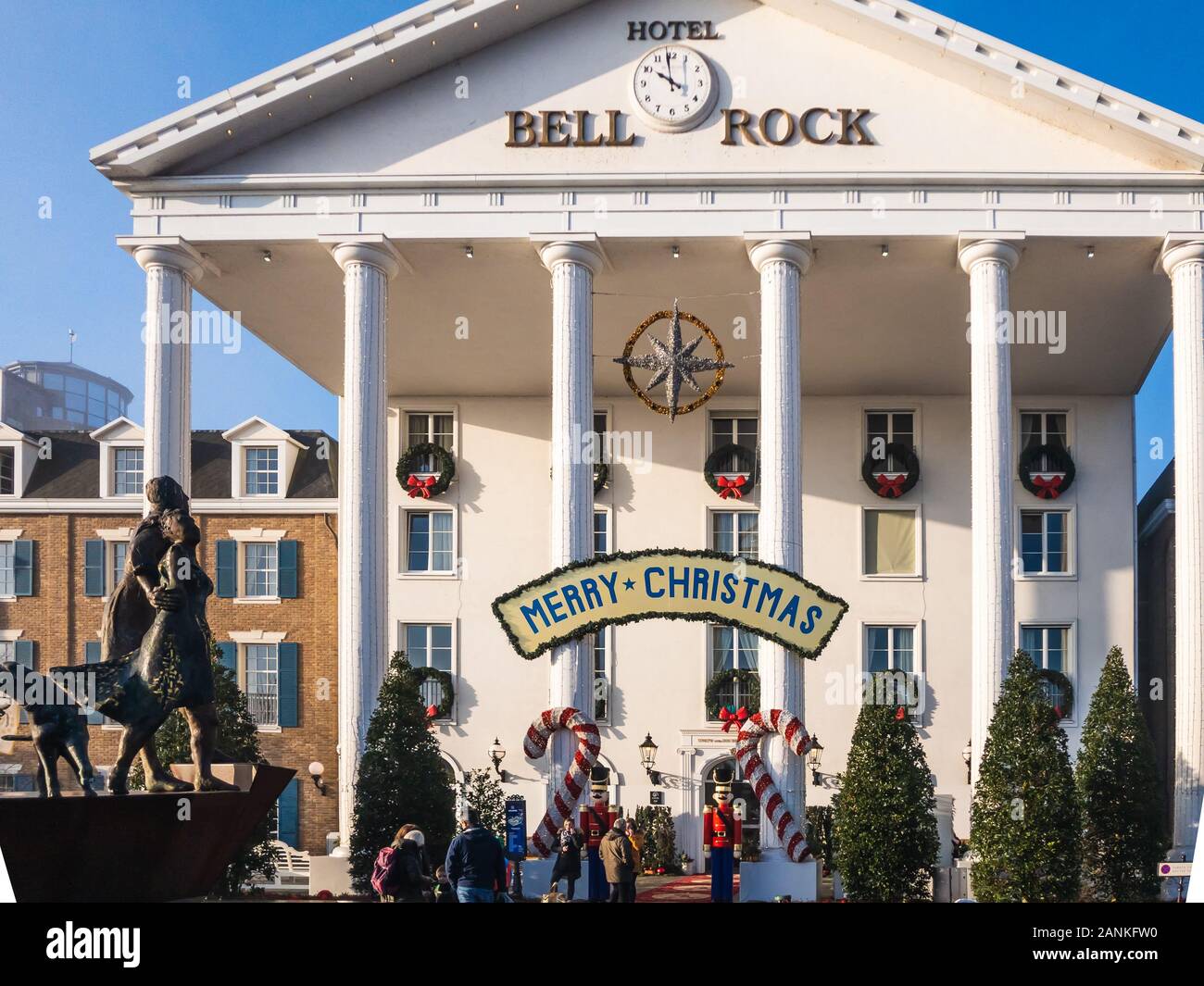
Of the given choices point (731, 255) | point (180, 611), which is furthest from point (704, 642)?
point (180, 611)

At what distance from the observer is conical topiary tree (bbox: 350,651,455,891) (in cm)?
2864

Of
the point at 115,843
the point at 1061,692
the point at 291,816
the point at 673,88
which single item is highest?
the point at 673,88

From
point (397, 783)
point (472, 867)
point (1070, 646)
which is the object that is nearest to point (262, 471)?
point (397, 783)

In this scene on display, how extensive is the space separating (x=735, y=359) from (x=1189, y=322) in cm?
1260

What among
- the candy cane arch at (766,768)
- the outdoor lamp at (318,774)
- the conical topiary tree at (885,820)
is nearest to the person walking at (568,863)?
the candy cane arch at (766,768)

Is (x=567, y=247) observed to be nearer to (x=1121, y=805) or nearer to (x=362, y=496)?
(x=362, y=496)

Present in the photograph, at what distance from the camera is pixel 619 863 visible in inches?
1029

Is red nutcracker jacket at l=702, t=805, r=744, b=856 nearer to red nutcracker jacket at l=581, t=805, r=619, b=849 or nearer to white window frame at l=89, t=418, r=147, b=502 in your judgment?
red nutcracker jacket at l=581, t=805, r=619, b=849

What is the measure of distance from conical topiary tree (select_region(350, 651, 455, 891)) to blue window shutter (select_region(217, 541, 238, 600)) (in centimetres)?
1884

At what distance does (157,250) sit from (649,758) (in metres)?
18.8

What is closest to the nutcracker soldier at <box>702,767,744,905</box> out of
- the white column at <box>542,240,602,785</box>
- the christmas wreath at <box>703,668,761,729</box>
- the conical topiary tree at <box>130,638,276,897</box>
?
the white column at <box>542,240,602,785</box>

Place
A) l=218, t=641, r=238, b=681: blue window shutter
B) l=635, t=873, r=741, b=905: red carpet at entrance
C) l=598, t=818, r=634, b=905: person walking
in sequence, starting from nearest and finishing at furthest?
l=598, t=818, r=634, b=905: person walking < l=635, t=873, r=741, b=905: red carpet at entrance < l=218, t=641, r=238, b=681: blue window shutter

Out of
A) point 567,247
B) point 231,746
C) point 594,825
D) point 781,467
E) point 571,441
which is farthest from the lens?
point 567,247
